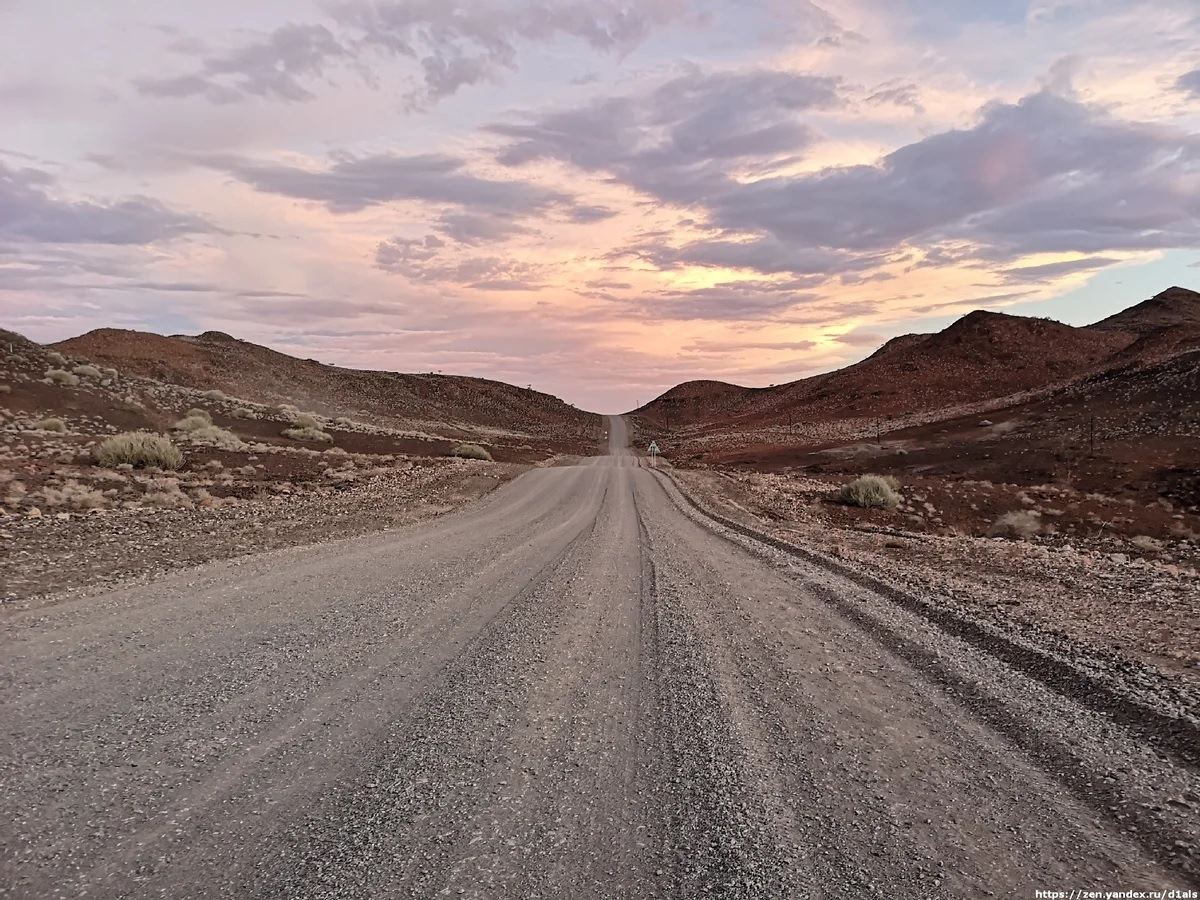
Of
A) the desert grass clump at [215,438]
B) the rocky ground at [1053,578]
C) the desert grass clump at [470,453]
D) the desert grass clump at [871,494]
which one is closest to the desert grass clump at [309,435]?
the desert grass clump at [215,438]

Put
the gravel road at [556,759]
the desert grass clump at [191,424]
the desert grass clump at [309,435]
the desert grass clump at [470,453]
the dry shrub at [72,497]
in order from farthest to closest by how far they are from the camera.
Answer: the desert grass clump at [470,453]
the desert grass clump at [309,435]
the desert grass clump at [191,424]
the dry shrub at [72,497]
the gravel road at [556,759]

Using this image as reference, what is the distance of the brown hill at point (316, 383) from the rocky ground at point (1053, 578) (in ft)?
221

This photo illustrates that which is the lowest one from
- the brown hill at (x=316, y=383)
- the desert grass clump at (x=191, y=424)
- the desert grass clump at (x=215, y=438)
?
the desert grass clump at (x=215, y=438)

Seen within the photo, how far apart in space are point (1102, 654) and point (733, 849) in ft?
16.9

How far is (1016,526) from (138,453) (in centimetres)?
Answer: 2722

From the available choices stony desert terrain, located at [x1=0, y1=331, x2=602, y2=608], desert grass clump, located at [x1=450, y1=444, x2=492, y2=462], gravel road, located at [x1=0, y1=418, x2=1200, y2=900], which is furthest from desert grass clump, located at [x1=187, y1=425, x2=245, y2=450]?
gravel road, located at [x1=0, y1=418, x2=1200, y2=900]

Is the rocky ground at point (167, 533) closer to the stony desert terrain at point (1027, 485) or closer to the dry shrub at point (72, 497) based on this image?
the dry shrub at point (72, 497)

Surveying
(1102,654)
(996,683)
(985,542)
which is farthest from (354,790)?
(985,542)

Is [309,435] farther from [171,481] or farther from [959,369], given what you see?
[959,369]

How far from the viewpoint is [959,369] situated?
87.2 m

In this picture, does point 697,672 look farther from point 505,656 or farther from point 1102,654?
point 1102,654

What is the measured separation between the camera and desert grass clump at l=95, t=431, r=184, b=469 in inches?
838

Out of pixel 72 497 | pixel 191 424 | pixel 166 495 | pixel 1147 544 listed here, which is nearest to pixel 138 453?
pixel 166 495

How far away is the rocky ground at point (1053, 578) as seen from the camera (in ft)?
24.8
